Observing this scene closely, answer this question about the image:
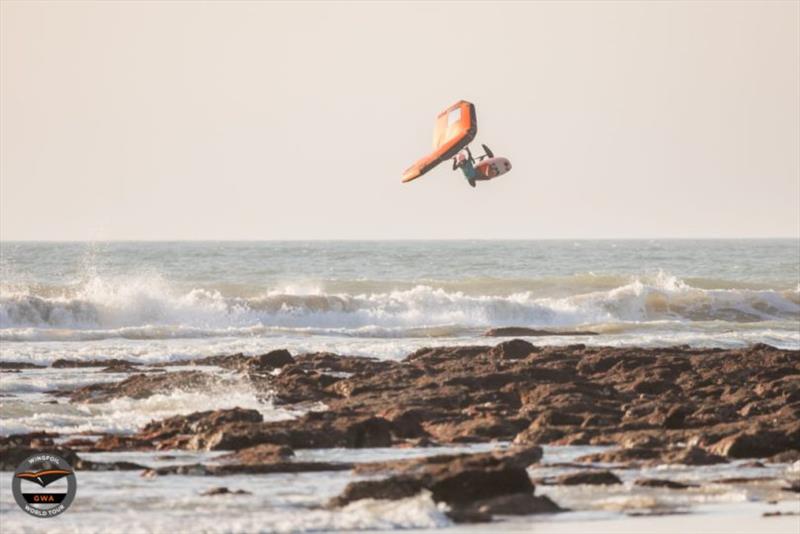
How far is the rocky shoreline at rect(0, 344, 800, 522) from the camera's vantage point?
18.7m

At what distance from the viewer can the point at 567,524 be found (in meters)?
16.8

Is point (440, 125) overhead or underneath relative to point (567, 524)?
overhead

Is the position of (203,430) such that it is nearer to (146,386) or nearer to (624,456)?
(624,456)

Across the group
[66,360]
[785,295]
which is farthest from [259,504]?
[785,295]

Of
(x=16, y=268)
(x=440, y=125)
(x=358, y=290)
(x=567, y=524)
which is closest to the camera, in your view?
(x=567, y=524)

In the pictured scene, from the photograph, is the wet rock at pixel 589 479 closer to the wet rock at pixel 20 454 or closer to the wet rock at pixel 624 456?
the wet rock at pixel 624 456

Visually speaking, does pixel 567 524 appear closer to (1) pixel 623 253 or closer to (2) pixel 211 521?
(2) pixel 211 521

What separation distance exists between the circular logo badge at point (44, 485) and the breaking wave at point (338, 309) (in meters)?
26.4

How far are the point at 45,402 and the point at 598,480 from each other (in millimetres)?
11108

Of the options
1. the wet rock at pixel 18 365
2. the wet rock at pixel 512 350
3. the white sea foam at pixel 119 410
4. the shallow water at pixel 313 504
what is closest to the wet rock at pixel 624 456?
the shallow water at pixel 313 504

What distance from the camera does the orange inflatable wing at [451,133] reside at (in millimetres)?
35906

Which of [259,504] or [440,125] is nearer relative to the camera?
[259,504]

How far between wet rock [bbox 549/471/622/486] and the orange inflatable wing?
17501 mm

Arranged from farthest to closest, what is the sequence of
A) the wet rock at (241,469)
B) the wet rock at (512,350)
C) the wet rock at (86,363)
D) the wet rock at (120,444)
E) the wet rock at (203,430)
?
the wet rock at (86,363) → the wet rock at (512,350) → the wet rock at (120,444) → the wet rock at (203,430) → the wet rock at (241,469)
